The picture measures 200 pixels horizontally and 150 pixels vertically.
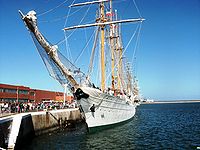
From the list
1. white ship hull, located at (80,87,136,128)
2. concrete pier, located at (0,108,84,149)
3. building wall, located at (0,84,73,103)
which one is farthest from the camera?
building wall, located at (0,84,73,103)

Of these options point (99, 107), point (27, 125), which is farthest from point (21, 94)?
point (27, 125)

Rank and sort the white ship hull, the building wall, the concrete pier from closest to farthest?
the concrete pier, the white ship hull, the building wall

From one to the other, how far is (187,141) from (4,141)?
1455 centimetres

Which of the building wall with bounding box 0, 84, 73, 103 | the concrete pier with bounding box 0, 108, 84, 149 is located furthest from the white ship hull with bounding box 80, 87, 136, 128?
the building wall with bounding box 0, 84, 73, 103

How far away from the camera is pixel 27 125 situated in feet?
79.7

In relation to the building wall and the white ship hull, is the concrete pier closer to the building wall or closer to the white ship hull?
the white ship hull

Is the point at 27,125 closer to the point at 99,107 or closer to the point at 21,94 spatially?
the point at 99,107

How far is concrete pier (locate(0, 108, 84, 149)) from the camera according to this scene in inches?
743

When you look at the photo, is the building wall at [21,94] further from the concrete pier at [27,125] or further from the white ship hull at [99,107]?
the white ship hull at [99,107]

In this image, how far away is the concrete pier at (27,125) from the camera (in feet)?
61.9

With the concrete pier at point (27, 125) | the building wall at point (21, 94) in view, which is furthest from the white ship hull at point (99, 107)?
the building wall at point (21, 94)

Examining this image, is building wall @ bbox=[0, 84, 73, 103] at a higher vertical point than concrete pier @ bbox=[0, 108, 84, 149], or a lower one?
higher

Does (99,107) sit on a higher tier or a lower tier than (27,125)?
higher

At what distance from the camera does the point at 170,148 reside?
19.8 meters
